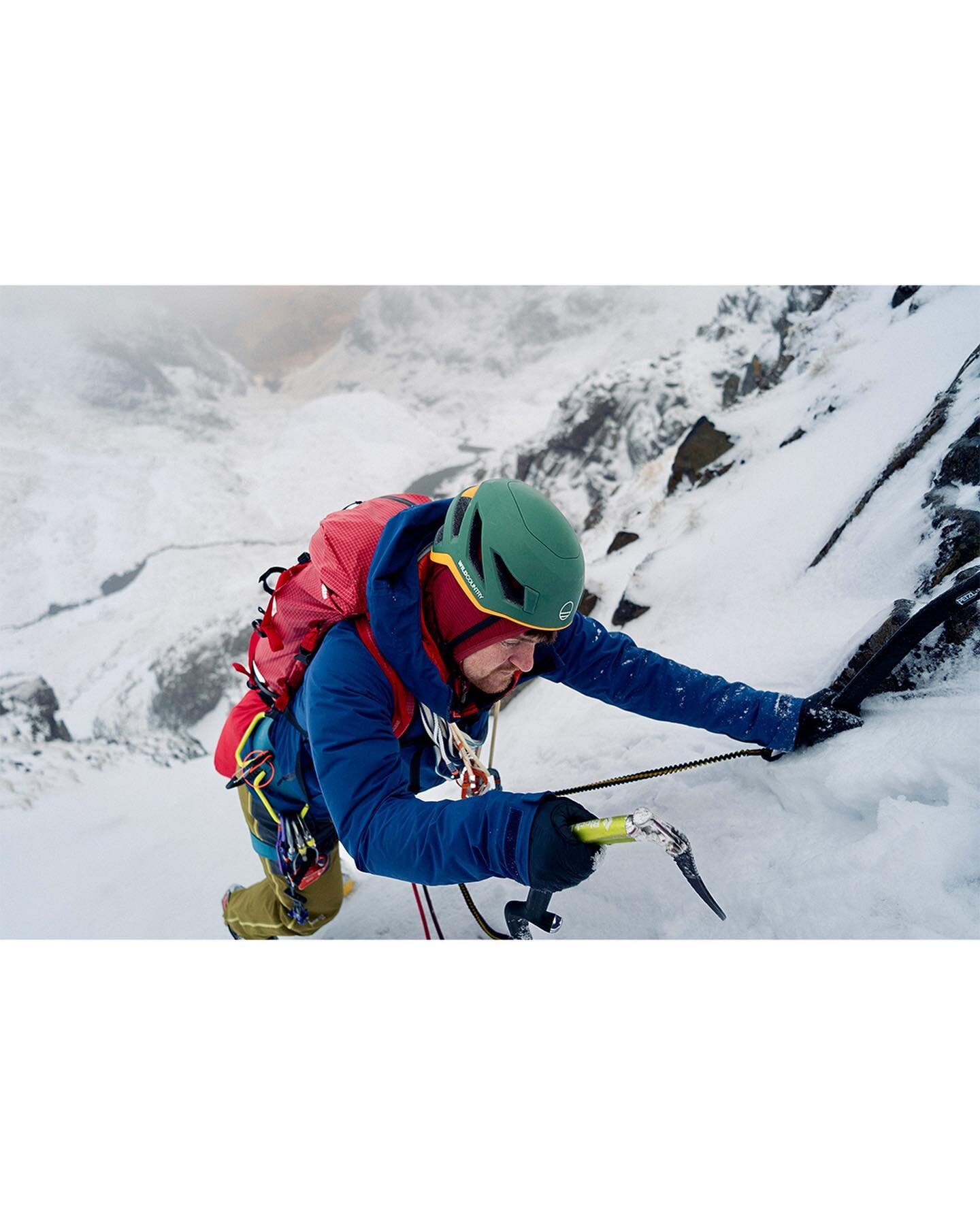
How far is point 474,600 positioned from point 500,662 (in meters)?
0.25

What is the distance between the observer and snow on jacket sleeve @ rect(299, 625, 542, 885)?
1442 millimetres

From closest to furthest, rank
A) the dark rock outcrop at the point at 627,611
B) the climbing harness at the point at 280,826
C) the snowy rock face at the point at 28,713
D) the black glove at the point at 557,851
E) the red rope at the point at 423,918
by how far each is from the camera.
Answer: the black glove at the point at 557,851 < the climbing harness at the point at 280,826 < the red rope at the point at 423,918 < the dark rock outcrop at the point at 627,611 < the snowy rock face at the point at 28,713

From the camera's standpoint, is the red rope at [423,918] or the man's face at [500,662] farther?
the red rope at [423,918]

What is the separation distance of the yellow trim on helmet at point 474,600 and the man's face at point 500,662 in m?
0.06

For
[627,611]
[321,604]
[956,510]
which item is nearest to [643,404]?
[627,611]

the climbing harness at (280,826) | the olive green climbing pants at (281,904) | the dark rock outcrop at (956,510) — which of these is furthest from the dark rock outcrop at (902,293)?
the olive green climbing pants at (281,904)

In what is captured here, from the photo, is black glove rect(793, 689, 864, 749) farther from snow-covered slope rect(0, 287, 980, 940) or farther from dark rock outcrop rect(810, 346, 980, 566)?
dark rock outcrop rect(810, 346, 980, 566)

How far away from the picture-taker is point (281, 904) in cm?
275

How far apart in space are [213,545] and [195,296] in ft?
7.82

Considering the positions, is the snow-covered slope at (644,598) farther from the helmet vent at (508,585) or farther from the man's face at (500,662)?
the helmet vent at (508,585)

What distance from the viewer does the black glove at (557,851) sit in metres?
1.38

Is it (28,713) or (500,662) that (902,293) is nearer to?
(500,662)

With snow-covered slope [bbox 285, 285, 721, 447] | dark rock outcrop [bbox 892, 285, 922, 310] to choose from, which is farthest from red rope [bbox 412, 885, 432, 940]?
snow-covered slope [bbox 285, 285, 721, 447]

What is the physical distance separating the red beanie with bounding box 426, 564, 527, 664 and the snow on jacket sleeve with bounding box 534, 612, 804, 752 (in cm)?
39
